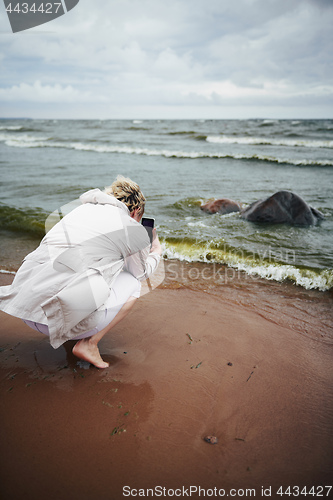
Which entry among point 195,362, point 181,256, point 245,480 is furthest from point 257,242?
point 245,480

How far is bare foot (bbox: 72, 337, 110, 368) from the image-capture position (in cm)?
246

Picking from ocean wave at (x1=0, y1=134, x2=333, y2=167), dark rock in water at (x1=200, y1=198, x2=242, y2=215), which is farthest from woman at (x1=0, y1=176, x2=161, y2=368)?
ocean wave at (x1=0, y1=134, x2=333, y2=167)

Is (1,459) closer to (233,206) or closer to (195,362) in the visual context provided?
(195,362)

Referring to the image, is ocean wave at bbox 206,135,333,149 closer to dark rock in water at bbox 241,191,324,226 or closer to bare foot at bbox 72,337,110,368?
dark rock in water at bbox 241,191,324,226

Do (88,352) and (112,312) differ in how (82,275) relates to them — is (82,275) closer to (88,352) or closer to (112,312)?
(112,312)

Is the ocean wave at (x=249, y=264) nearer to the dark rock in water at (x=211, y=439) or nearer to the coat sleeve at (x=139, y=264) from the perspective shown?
the coat sleeve at (x=139, y=264)

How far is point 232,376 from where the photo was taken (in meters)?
2.58

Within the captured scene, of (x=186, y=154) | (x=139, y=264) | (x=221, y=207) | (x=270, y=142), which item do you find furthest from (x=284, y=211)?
(x=270, y=142)

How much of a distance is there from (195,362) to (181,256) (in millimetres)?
2494

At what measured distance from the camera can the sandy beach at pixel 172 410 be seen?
1.80 metres

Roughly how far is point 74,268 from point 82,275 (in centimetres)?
7

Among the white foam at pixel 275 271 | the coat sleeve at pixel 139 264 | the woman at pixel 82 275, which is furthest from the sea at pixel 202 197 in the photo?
the woman at pixel 82 275

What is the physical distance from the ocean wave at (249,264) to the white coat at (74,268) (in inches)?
105

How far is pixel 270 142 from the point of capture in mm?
20281
